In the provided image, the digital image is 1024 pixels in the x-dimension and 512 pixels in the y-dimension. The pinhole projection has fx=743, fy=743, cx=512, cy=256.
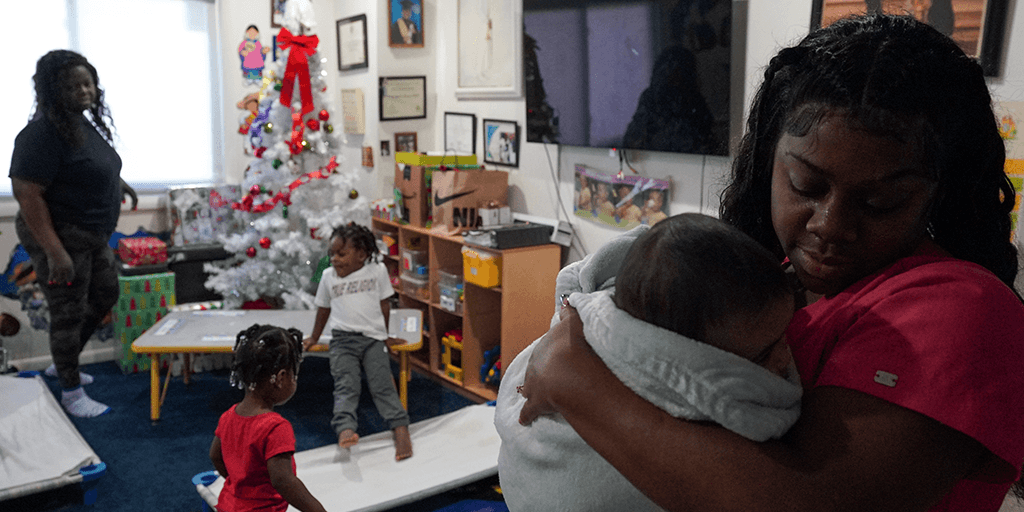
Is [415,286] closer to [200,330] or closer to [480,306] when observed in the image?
[480,306]

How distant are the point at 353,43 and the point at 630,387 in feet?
15.4

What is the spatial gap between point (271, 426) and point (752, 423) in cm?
162

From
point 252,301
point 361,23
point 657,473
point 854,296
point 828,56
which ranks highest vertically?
point 361,23

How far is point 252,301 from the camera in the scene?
182 inches

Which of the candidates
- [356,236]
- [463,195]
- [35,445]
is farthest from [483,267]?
[35,445]

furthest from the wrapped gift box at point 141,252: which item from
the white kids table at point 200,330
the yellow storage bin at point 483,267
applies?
the yellow storage bin at point 483,267

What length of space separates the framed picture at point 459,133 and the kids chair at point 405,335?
3.47ft

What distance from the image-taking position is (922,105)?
67cm

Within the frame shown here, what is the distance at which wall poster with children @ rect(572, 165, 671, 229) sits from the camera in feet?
11.3

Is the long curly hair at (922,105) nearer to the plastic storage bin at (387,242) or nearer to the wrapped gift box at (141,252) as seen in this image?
the plastic storage bin at (387,242)

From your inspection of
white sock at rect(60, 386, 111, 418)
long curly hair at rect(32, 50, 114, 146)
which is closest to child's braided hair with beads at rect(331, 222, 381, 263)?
long curly hair at rect(32, 50, 114, 146)

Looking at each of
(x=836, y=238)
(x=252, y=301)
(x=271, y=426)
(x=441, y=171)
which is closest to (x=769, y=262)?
(x=836, y=238)

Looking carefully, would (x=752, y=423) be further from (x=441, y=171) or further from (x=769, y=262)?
(x=441, y=171)

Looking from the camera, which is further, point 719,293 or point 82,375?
point 82,375
